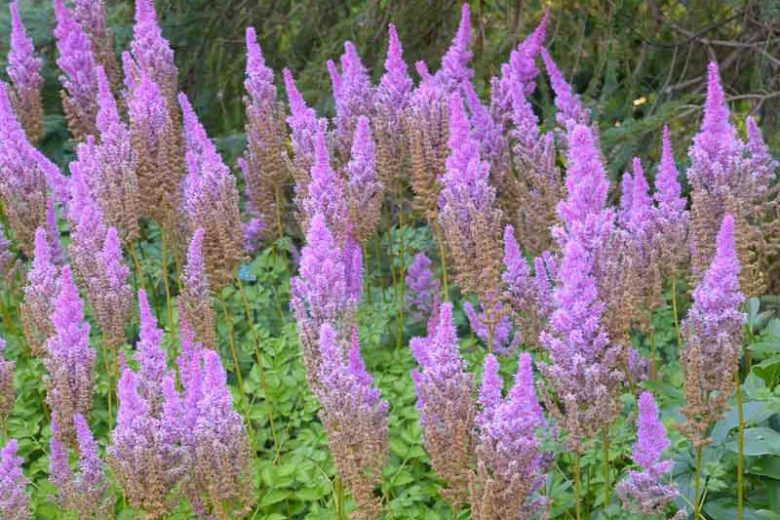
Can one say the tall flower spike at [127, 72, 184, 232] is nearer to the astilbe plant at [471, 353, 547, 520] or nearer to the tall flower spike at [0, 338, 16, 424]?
the tall flower spike at [0, 338, 16, 424]

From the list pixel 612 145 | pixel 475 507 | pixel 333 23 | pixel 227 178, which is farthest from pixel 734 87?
pixel 475 507

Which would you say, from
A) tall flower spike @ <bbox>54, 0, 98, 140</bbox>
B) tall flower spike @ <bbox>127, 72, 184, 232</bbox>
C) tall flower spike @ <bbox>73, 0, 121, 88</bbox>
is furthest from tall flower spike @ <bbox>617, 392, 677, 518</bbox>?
tall flower spike @ <bbox>73, 0, 121, 88</bbox>

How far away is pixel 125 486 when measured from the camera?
10.5 ft

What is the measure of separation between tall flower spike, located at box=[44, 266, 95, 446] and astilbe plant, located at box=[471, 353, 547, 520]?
4.64 feet

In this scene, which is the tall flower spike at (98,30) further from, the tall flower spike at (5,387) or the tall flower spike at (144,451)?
the tall flower spike at (144,451)

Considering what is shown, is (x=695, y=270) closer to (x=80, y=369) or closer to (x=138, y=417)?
(x=138, y=417)

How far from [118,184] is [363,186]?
0.95m

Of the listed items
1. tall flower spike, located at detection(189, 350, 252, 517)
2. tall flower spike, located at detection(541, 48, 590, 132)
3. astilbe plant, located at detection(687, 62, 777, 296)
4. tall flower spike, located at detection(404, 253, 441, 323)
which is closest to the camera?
tall flower spike, located at detection(189, 350, 252, 517)

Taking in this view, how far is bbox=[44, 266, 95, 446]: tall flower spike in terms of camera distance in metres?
3.58

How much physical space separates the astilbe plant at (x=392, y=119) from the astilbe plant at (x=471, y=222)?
0.80 m

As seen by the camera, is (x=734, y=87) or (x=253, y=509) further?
(x=734, y=87)

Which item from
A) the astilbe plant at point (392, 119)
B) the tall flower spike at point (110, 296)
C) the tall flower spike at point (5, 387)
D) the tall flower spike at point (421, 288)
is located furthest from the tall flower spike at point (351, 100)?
the tall flower spike at point (5, 387)

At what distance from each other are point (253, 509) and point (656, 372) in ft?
5.28

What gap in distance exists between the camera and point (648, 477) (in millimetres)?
3068
